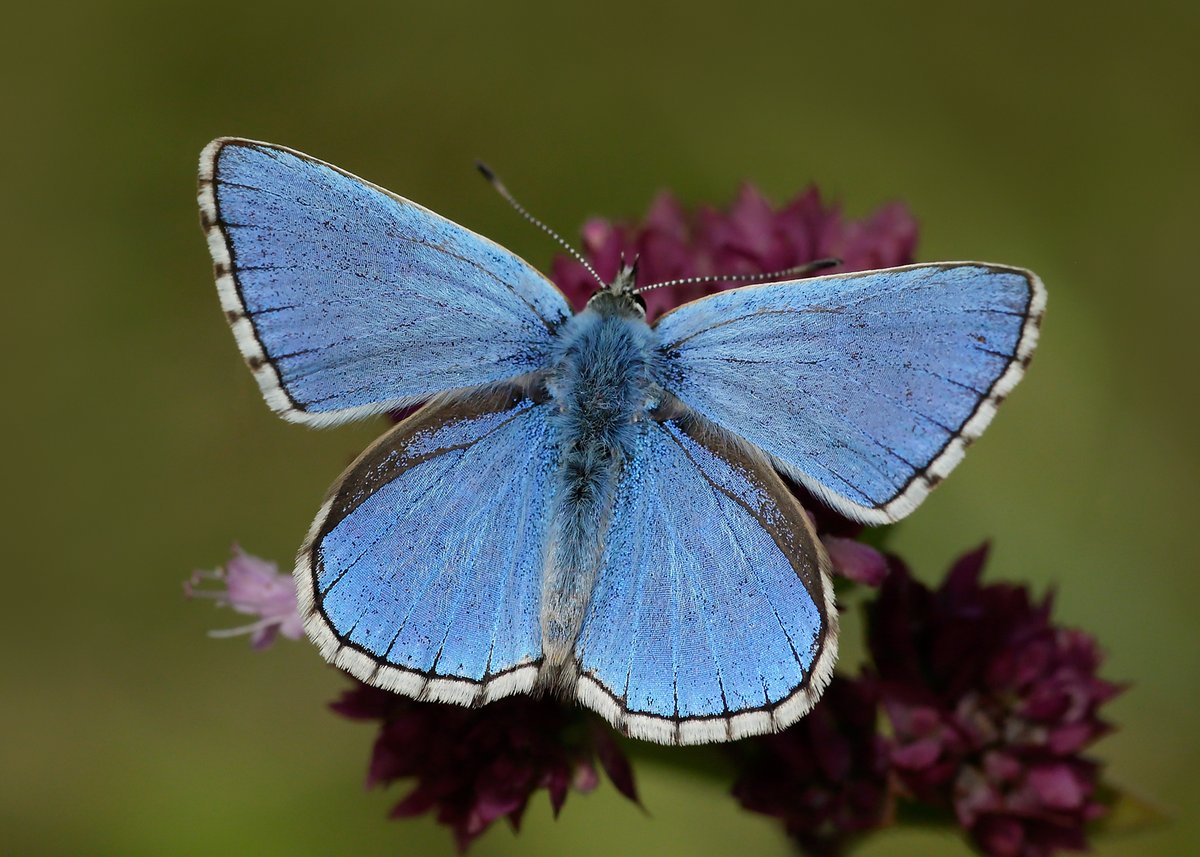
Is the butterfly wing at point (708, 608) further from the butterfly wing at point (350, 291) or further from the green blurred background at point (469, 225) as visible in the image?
the green blurred background at point (469, 225)

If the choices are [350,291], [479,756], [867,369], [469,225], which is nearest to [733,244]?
[867,369]

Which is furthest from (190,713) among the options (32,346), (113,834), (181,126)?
(181,126)

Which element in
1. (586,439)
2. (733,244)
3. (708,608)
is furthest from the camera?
(733,244)

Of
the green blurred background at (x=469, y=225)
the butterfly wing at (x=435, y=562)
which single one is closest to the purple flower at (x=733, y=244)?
the butterfly wing at (x=435, y=562)

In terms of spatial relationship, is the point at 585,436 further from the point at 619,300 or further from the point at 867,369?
the point at 867,369

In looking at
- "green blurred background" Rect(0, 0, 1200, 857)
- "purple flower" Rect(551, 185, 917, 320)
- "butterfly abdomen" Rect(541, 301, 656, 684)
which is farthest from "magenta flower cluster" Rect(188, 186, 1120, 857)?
"green blurred background" Rect(0, 0, 1200, 857)
